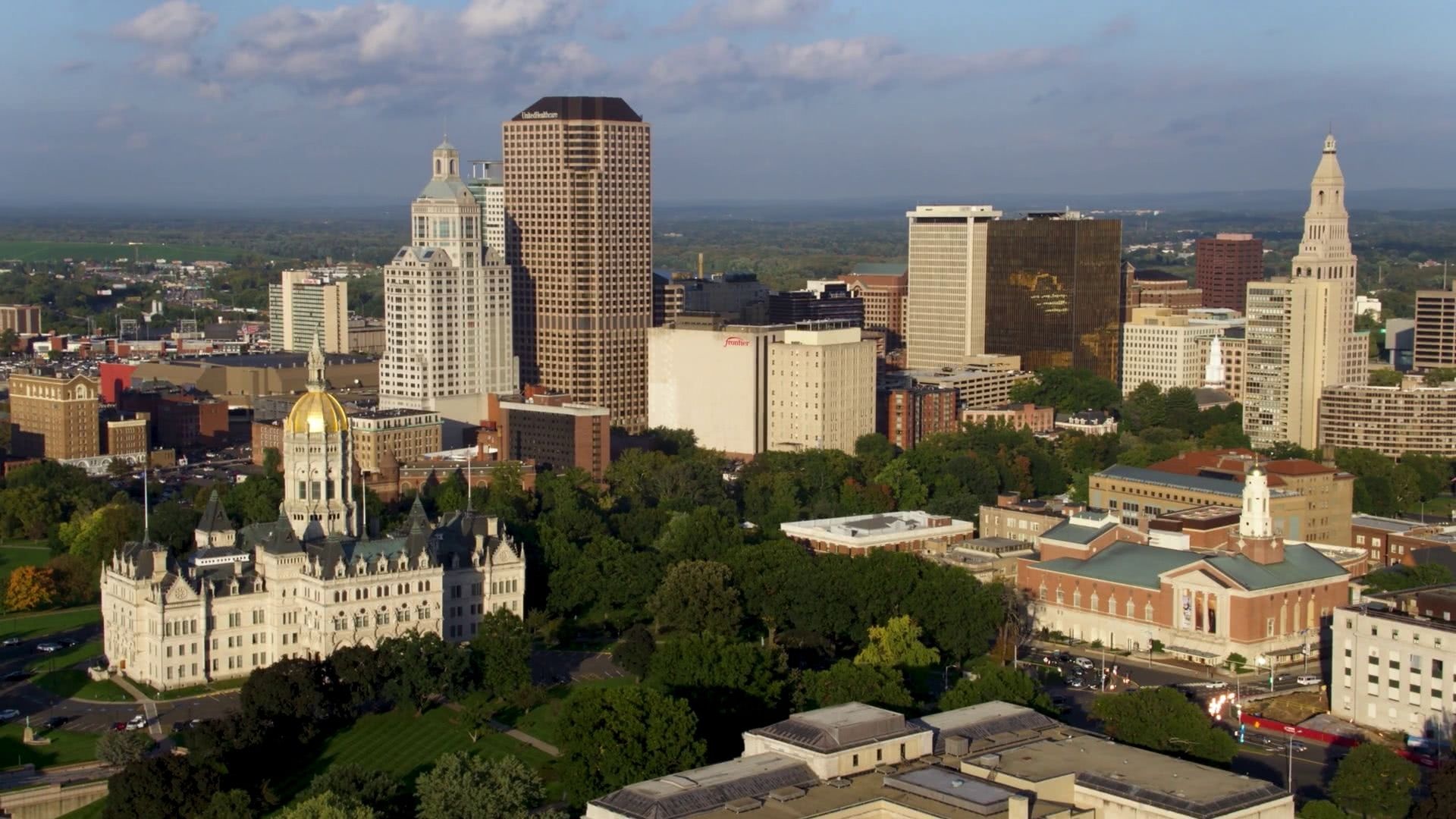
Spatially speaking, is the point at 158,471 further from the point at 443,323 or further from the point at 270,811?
the point at 270,811

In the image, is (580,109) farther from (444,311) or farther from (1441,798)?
(1441,798)

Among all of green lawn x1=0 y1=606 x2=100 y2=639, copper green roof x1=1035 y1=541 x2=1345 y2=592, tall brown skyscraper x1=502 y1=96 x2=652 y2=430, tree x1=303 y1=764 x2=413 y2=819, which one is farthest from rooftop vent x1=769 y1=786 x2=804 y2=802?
tall brown skyscraper x1=502 y1=96 x2=652 y2=430

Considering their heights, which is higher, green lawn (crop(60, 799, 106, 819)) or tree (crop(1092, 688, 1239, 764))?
tree (crop(1092, 688, 1239, 764))

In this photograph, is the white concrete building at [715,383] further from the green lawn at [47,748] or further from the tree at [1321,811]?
the tree at [1321,811]

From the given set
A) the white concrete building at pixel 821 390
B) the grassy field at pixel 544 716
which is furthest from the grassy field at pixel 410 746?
the white concrete building at pixel 821 390

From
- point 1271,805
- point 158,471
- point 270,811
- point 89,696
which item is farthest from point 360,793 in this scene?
point 158,471

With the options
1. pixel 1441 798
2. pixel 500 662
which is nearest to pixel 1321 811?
pixel 1441 798

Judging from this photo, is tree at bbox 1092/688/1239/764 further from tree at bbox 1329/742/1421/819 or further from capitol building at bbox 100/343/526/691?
capitol building at bbox 100/343/526/691
